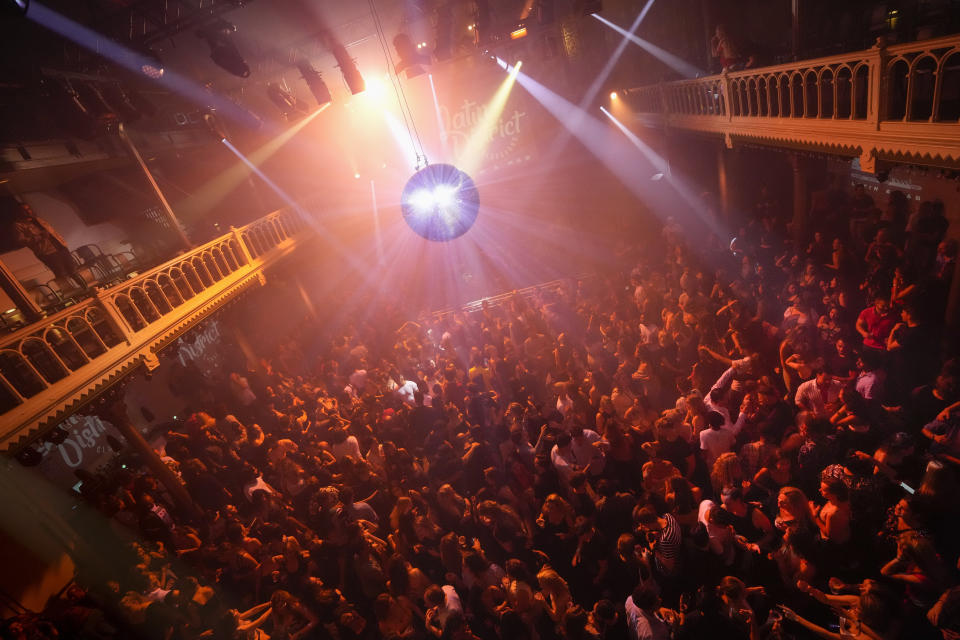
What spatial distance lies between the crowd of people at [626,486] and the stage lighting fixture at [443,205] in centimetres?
1010

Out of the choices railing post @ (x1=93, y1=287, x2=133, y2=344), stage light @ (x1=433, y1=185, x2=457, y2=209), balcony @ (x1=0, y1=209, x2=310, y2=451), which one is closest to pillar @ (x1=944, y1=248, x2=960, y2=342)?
balcony @ (x1=0, y1=209, x2=310, y2=451)

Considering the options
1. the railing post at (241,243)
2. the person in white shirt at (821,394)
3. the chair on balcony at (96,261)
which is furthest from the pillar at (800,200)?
the chair on balcony at (96,261)

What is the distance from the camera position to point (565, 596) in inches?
130

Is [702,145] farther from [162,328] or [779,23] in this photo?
[162,328]

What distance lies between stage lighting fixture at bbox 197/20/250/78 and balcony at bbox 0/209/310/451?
3838 mm

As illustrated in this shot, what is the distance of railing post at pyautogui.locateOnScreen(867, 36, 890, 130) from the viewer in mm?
4318

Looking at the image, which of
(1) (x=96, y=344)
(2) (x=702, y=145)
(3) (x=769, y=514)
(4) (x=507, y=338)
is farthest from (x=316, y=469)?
(2) (x=702, y=145)

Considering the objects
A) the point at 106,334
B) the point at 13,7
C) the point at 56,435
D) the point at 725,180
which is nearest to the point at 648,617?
the point at 56,435

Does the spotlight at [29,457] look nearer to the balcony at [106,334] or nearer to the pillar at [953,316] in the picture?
the balcony at [106,334]

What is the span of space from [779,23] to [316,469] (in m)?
15.8

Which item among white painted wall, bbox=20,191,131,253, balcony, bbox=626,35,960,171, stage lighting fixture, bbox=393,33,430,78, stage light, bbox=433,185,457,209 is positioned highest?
stage lighting fixture, bbox=393,33,430,78

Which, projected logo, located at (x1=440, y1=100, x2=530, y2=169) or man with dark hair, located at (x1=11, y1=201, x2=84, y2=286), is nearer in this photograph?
man with dark hair, located at (x1=11, y1=201, x2=84, y2=286)

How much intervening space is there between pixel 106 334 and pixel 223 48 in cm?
699

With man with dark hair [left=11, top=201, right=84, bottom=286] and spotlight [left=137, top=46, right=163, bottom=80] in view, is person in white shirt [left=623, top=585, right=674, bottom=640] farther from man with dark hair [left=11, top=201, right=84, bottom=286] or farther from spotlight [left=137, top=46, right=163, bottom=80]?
spotlight [left=137, top=46, right=163, bottom=80]
